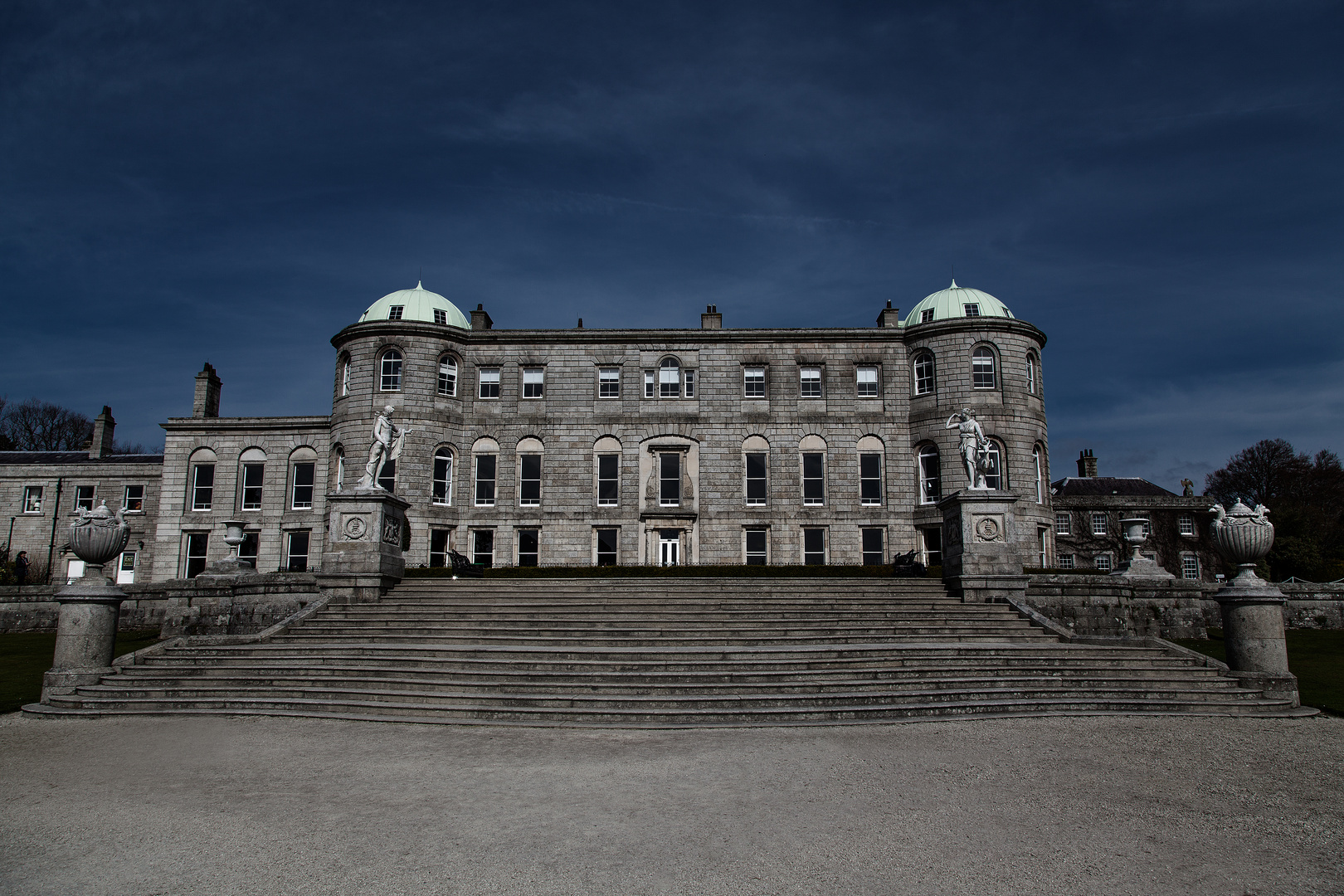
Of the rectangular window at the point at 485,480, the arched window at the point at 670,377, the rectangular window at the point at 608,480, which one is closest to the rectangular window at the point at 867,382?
the arched window at the point at 670,377

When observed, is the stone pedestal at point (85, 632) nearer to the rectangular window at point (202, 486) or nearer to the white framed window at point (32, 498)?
the rectangular window at point (202, 486)

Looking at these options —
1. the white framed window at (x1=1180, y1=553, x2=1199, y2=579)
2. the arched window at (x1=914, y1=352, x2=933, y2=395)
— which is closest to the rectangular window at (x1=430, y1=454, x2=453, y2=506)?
the arched window at (x1=914, y1=352, x2=933, y2=395)

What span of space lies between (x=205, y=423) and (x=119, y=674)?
87.6ft

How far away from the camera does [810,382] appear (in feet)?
117

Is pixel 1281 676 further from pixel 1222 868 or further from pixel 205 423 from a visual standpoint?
pixel 205 423

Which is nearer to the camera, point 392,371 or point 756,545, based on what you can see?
point 756,545

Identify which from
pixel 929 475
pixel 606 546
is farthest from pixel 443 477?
pixel 929 475

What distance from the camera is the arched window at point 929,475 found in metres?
34.2

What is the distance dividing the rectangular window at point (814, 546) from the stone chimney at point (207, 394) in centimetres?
2794

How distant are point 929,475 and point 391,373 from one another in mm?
23077

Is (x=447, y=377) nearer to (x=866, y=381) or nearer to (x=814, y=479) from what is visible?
(x=814, y=479)

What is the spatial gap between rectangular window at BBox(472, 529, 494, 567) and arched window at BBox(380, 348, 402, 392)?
7.03 m

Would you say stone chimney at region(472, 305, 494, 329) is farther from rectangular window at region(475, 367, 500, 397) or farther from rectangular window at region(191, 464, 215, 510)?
rectangular window at region(191, 464, 215, 510)

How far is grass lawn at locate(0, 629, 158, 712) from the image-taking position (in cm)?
1394
